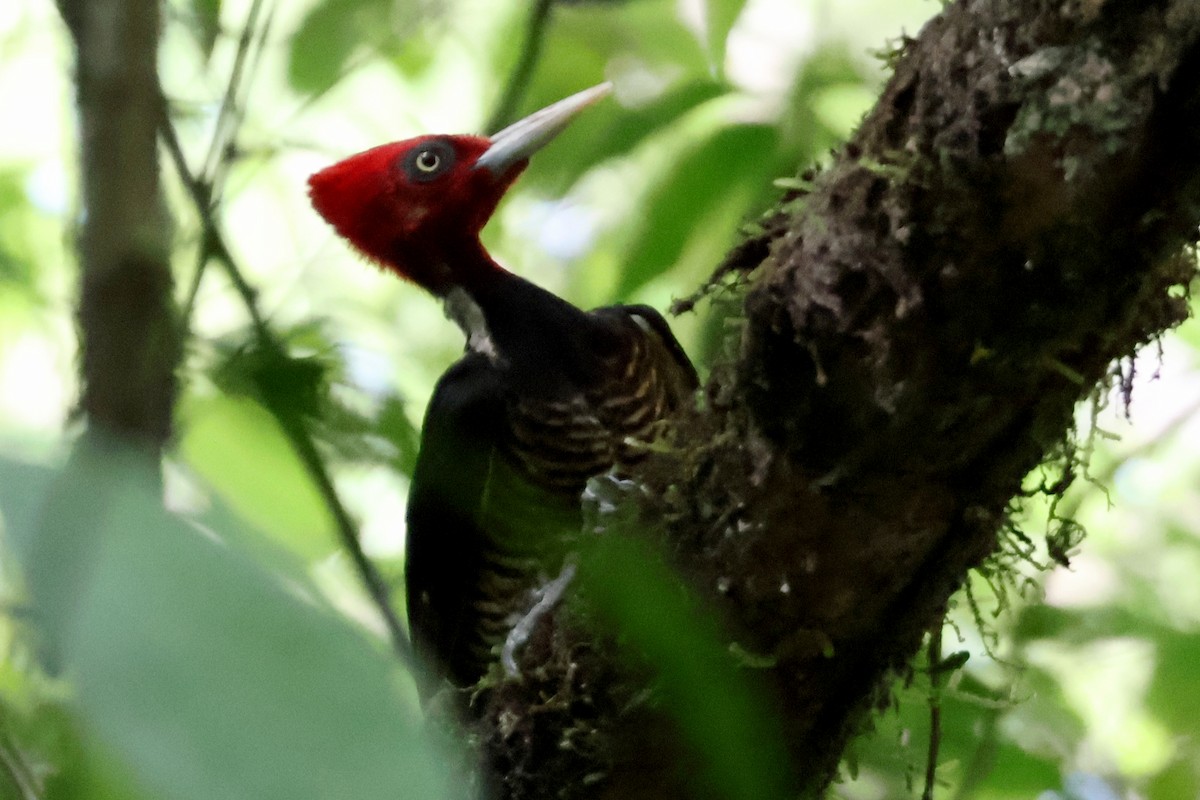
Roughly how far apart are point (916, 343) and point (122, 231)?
1.74 feet

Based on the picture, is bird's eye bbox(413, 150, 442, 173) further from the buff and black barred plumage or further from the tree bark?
the tree bark

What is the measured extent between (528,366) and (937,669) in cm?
82

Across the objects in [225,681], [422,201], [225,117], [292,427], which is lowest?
[225,681]

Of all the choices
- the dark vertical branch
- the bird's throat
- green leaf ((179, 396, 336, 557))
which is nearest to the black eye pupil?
the bird's throat

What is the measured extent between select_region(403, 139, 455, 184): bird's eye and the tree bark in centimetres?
107

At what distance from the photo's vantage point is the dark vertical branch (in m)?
0.60

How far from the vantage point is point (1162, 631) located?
3.70 feet

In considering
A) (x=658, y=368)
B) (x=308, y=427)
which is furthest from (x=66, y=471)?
(x=658, y=368)

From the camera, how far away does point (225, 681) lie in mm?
258

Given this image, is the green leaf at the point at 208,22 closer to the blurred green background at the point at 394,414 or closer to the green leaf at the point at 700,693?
the blurred green background at the point at 394,414

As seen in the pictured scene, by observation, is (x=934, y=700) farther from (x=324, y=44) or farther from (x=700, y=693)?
(x=324, y=44)

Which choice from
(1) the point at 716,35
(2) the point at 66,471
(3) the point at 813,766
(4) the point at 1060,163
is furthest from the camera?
(1) the point at 716,35

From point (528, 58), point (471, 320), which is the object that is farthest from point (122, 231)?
point (471, 320)

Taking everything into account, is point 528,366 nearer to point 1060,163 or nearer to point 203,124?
point 203,124
